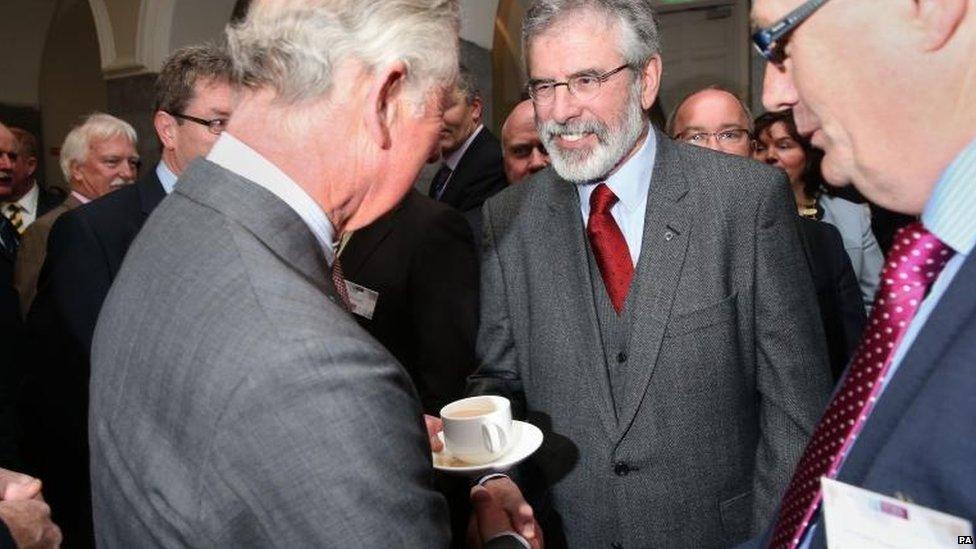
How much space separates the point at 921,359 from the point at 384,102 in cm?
73

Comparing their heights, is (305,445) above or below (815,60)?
below

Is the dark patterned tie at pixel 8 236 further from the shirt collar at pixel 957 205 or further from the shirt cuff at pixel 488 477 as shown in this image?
the shirt collar at pixel 957 205

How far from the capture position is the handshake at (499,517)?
1446 millimetres

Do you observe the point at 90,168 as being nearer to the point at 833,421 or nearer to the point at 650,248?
the point at 650,248

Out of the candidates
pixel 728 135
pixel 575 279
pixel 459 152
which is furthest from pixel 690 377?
pixel 459 152

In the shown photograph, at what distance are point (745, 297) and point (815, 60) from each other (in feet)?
2.91

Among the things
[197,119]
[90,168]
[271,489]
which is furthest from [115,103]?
[271,489]

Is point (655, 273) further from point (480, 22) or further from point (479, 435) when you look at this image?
point (480, 22)

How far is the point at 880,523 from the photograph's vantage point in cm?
81

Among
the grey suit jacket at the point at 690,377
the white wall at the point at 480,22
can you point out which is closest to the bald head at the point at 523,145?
the grey suit jacket at the point at 690,377

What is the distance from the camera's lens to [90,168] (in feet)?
15.1

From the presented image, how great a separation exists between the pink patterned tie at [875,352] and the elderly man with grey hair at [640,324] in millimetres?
694

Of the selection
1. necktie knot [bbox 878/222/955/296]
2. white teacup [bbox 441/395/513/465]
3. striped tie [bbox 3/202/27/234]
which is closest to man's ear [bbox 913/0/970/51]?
necktie knot [bbox 878/222/955/296]

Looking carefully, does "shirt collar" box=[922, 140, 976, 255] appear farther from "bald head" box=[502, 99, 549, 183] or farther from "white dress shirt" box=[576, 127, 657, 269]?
"bald head" box=[502, 99, 549, 183]
